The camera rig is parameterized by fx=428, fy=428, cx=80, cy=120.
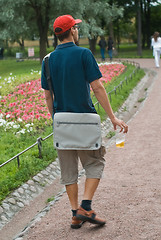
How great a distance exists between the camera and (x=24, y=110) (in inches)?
446

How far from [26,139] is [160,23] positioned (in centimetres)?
6037

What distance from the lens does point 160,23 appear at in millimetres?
65875

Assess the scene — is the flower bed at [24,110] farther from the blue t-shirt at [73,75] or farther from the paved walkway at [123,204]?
the blue t-shirt at [73,75]

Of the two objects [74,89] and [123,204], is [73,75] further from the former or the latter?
[123,204]

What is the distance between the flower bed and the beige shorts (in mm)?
4904

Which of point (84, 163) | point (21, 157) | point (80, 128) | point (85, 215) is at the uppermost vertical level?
point (80, 128)

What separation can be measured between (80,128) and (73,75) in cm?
52

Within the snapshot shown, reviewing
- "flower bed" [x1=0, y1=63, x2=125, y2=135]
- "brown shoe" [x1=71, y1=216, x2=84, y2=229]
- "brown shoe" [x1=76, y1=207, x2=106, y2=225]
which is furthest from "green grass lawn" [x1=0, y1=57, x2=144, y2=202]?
"brown shoe" [x1=76, y1=207, x2=106, y2=225]

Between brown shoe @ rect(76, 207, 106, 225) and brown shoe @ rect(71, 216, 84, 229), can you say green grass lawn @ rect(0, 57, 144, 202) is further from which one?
brown shoe @ rect(76, 207, 106, 225)

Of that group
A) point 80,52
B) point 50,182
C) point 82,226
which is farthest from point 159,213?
point 50,182

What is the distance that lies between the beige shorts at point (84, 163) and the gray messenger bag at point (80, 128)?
0.15 m

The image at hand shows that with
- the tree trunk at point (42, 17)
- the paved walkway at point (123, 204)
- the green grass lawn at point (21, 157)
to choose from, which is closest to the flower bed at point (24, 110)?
the green grass lawn at point (21, 157)

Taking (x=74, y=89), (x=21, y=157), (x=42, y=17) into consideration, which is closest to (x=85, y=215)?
(x=74, y=89)

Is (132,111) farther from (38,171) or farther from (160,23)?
(160,23)
